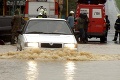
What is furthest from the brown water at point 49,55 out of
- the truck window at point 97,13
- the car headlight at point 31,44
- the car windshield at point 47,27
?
the truck window at point 97,13

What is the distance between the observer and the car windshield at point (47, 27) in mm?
18067

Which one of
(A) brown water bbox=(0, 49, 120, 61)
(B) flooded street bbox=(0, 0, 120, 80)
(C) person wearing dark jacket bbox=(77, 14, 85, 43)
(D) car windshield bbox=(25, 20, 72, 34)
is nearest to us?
(B) flooded street bbox=(0, 0, 120, 80)

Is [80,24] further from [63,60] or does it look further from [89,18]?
[63,60]

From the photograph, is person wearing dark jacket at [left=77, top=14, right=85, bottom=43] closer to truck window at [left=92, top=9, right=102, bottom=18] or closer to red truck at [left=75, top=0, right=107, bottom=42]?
red truck at [left=75, top=0, right=107, bottom=42]

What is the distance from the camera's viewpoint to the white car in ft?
55.5

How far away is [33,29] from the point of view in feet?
59.8

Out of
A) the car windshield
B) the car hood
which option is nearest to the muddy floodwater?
the car hood

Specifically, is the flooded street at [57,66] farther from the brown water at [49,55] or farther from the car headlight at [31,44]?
the car headlight at [31,44]

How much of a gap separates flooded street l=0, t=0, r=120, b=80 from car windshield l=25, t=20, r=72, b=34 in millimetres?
1152

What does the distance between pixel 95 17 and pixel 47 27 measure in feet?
49.9

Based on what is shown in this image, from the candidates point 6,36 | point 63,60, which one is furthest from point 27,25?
point 6,36

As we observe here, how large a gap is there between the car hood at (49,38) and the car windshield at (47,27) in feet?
1.37

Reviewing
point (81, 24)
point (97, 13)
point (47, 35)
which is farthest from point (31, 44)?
point (97, 13)

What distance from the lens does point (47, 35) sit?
17.6 metres
